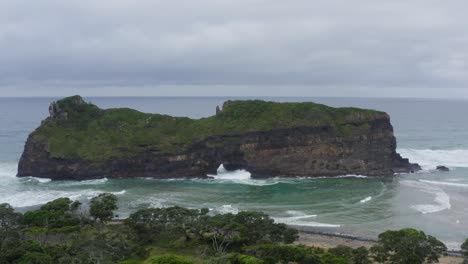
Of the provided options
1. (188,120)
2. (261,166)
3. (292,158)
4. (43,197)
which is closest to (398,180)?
(292,158)

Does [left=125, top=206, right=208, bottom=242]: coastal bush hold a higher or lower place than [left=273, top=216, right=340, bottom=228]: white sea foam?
higher

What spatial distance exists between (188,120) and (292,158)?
2260cm

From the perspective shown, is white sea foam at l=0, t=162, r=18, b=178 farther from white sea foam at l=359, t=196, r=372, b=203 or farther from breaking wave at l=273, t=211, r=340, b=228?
white sea foam at l=359, t=196, r=372, b=203

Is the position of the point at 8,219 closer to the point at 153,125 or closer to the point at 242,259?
the point at 242,259

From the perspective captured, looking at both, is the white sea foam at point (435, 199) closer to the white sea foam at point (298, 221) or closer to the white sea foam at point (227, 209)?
the white sea foam at point (298, 221)

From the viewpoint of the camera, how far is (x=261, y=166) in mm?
84500

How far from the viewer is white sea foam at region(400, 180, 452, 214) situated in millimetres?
60709

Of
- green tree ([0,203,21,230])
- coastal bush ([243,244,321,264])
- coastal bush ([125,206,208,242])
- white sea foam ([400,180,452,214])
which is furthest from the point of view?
white sea foam ([400,180,452,214])

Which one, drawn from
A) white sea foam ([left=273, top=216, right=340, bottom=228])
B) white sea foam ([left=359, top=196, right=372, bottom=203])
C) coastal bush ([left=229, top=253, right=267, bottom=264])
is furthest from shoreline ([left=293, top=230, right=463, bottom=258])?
white sea foam ([left=359, top=196, right=372, bottom=203])

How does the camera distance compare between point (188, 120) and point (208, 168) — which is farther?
point (188, 120)

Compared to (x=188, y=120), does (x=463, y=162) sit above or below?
below

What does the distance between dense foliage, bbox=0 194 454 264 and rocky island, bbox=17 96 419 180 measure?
31.8 meters

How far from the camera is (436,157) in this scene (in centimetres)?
10762

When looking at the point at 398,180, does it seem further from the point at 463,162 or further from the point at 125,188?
the point at 125,188
